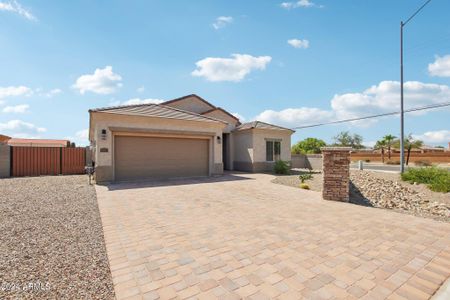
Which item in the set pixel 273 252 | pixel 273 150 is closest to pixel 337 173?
pixel 273 252

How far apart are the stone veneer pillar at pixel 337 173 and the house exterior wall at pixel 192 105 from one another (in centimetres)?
1537

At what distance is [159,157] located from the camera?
12.5m

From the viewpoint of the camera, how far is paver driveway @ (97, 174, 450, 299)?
2.73 meters

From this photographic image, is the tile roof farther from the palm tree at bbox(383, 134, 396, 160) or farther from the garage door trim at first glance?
the palm tree at bbox(383, 134, 396, 160)

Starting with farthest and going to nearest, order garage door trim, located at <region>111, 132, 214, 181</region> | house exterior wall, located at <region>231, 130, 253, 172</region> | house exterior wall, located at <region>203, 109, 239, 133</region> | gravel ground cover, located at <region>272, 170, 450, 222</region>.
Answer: house exterior wall, located at <region>203, 109, 239, 133</region> < house exterior wall, located at <region>231, 130, 253, 172</region> < garage door trim, located at <region>111, 132, 214, 181</region> < gravel ground cover, located at <region>272, 170, 450, 222</region>

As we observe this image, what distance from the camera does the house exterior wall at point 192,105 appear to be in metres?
20.4

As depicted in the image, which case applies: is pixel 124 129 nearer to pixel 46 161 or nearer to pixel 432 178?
pixel 46 161

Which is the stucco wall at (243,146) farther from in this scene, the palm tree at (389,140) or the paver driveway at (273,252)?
the palm tree at (389,140)

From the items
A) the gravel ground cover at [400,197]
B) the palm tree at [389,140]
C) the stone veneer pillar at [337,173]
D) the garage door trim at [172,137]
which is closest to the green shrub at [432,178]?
the gravel ground cover at [400,197]

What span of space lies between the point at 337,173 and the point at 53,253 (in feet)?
24.6

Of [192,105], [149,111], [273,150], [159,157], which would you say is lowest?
[159,157]

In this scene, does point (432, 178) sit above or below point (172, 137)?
below

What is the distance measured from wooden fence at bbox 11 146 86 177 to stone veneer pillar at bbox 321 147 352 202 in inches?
640

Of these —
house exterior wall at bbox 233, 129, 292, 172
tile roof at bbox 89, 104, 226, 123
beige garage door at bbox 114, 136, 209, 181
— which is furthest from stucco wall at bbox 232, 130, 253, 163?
tile roof at bbox 89, 104, 226, 123
